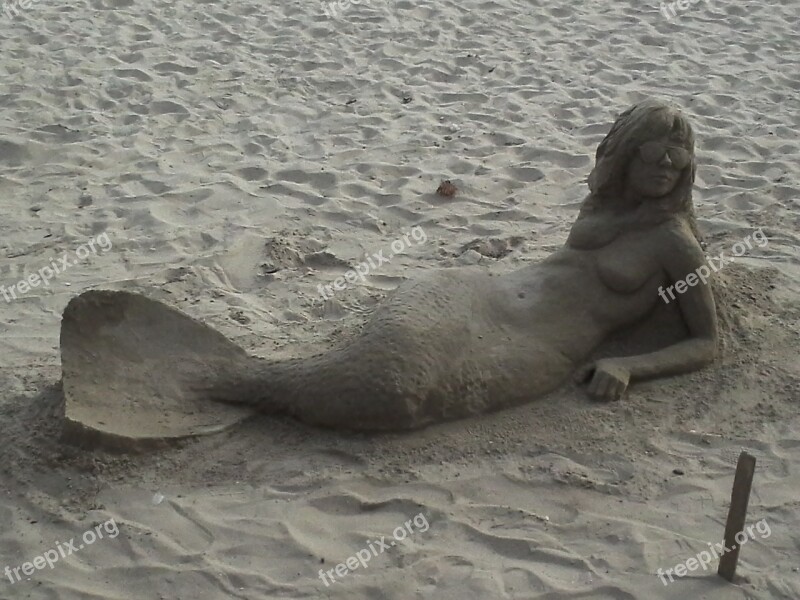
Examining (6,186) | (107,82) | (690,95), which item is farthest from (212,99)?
(690,95)

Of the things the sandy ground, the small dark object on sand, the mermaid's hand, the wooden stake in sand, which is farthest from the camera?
the small dark object on sand

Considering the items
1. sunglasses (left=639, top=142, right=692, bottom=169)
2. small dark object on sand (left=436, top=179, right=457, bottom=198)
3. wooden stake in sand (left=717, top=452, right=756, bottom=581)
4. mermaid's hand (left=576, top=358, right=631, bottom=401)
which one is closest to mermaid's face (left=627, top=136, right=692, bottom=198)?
sunglasses (left=639, top=142, right=692, bottom=169)

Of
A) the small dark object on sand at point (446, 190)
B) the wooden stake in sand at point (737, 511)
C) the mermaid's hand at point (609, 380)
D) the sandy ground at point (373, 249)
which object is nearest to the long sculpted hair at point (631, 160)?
the mermaid's hand at point (609, 380)

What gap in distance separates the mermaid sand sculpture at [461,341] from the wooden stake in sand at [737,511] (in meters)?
0.92

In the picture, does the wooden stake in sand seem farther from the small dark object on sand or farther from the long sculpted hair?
the small dark object on sand

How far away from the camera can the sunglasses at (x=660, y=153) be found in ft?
11.8

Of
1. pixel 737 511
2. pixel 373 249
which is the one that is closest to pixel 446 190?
pixel 373 249

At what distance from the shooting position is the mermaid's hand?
3.71 metres

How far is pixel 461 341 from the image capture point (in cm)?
358

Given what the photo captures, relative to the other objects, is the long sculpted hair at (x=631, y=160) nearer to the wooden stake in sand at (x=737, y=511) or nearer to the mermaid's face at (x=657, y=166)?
the mermaid's face at (x=657, y=166)

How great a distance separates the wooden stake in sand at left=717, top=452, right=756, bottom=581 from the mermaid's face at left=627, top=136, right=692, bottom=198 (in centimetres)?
127

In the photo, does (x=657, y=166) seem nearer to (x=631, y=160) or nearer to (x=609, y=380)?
(x=631, y=160)

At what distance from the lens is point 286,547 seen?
3.12 metres

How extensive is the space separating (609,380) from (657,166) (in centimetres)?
84
